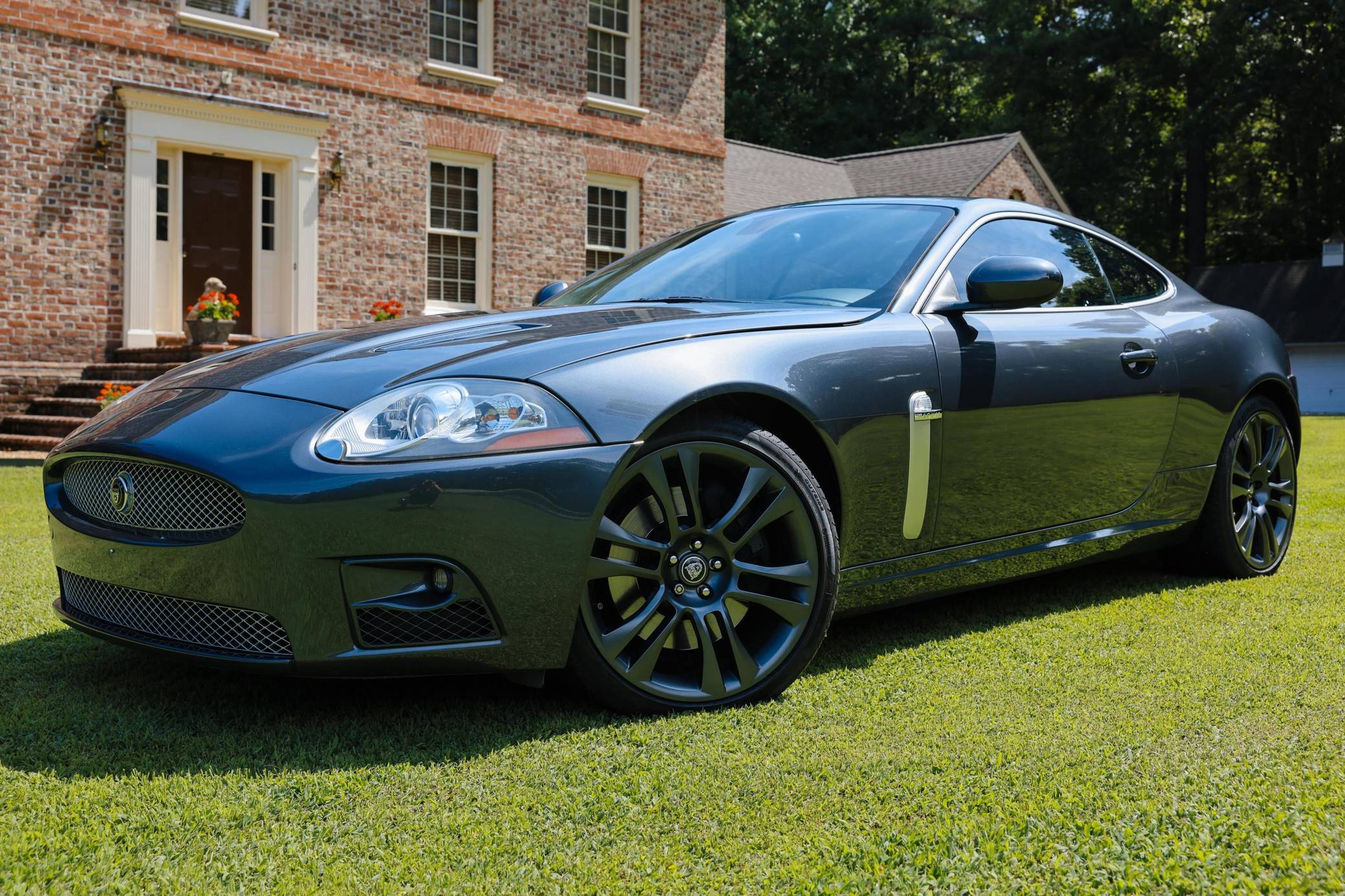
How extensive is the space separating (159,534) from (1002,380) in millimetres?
2432

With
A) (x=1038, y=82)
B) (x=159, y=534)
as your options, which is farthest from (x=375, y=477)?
(x=1038, y=82)

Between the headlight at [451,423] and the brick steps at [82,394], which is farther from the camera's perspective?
the brick steps at [82,394]

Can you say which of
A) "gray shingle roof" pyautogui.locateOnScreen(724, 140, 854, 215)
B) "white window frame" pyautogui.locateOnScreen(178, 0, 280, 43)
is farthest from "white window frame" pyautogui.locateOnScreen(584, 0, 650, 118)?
"white window frame" pyautogui.locateOnScreen(178, 0, 280, 43)

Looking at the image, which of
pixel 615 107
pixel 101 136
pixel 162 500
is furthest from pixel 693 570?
pixel 615 107

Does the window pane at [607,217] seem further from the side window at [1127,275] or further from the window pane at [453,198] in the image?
the side window at [1127,275]

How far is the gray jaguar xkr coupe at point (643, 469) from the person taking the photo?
2672mm

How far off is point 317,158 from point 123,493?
12.5 m

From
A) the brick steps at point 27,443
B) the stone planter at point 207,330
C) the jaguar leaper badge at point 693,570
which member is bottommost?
the jaguar leaper badge at point 693,570

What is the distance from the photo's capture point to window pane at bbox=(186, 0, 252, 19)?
13.6m

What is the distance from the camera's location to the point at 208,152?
13.8 metres

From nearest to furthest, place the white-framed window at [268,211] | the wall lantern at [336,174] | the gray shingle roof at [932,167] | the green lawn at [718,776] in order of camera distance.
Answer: the green lawn at [718,776]
the white-framed window at [268,211]
the wall lantern at [336,174]
the gray shingle roof at [932,167]

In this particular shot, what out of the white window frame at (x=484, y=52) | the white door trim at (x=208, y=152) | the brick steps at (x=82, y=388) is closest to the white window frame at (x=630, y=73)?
the white window frame at (x=484, y=52)

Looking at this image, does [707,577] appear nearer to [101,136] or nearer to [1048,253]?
[1048,253]

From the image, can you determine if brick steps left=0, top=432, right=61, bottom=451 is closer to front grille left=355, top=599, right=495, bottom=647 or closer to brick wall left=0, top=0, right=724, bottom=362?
brick wall left=0, top=0, right=724, bottom=362
